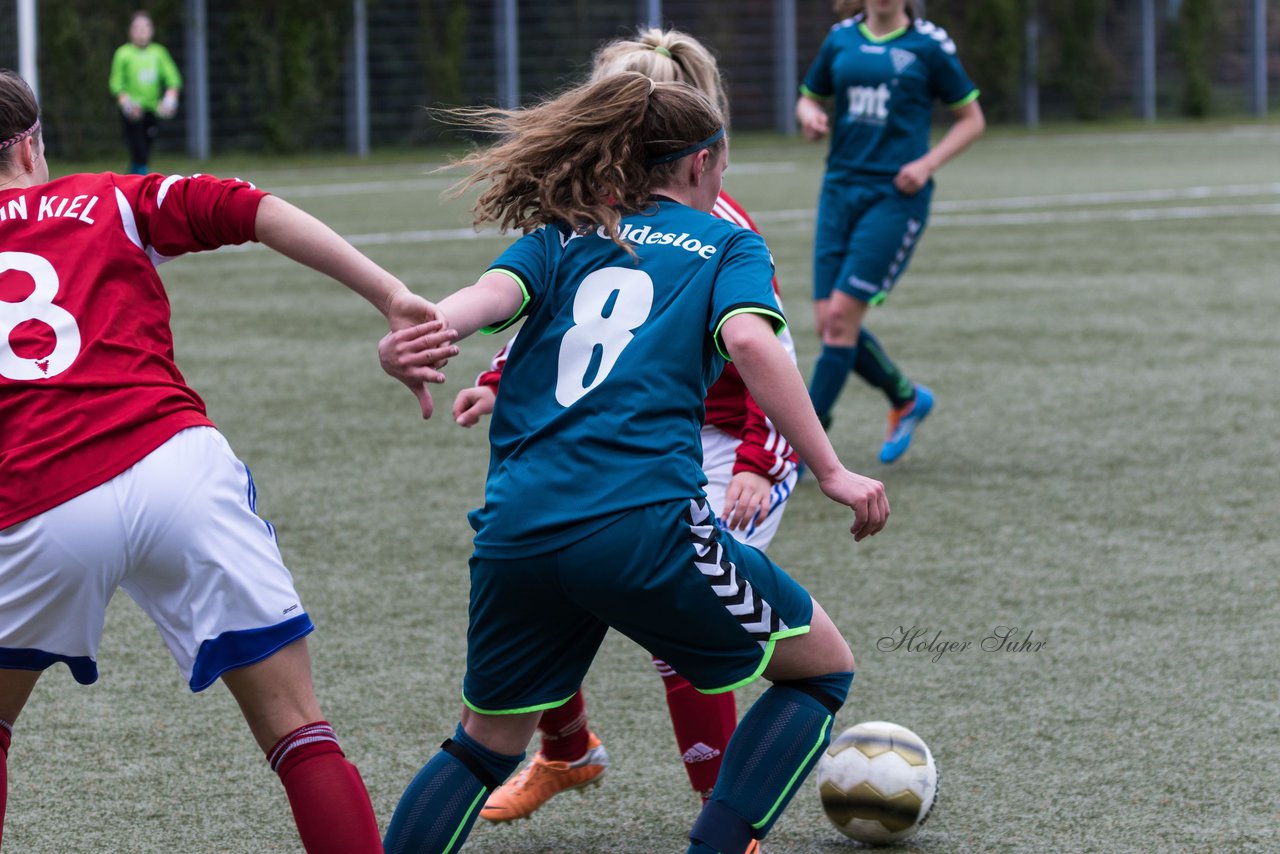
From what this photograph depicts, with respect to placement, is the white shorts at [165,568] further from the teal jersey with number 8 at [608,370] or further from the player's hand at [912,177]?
the player's hand at [912,177]

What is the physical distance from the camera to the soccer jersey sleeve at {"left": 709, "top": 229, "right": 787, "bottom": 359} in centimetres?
281

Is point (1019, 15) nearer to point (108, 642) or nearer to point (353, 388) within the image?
point (353, 388)

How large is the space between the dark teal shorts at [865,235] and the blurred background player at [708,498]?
313cm

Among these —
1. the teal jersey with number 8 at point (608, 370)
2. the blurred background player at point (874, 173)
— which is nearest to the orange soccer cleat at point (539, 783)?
the teal jersey with number 8 at point (608, 370)

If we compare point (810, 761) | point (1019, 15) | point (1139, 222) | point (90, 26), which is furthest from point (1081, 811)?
point (1019, 15)

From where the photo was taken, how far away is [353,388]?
9094 millimetres

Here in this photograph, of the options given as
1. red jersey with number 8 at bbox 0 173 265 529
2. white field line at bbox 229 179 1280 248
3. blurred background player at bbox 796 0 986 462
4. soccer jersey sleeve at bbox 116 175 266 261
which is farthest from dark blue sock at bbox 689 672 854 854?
white field line at bbox 229 179 1280 248

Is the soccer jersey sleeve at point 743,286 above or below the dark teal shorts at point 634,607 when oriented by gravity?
above

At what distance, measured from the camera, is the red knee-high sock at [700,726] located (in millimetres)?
3613

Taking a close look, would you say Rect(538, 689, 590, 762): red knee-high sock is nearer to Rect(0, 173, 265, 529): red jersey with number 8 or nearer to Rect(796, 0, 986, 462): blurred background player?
Rect(0, 173, 265, 529): red jersey with number 8

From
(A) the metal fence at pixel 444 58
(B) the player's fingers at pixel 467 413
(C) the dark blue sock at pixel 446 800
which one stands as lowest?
(C) the dark blue sock at pixel 446 800

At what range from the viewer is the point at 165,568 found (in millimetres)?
2850

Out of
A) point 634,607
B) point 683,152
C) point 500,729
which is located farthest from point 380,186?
point 634,607

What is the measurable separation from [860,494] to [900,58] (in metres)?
4.77
